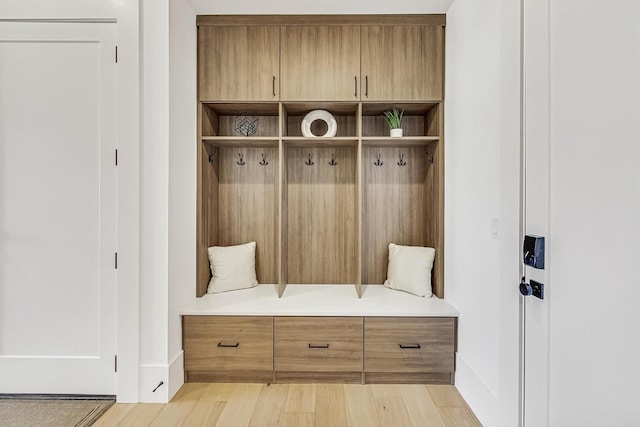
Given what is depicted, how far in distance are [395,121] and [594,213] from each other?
1889mm

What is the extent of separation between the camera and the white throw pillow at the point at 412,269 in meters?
2.60

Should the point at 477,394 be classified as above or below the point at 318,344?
below

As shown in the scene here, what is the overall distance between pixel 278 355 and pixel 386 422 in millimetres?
782

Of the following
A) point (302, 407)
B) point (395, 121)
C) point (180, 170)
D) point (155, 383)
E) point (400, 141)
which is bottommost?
point (302, 407)

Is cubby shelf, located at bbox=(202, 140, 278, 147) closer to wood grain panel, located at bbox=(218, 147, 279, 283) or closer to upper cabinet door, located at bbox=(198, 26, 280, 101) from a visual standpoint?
wood grain panel, located at bbox=(218, 147, 279, 283)

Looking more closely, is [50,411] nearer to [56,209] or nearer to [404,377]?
[56,209]

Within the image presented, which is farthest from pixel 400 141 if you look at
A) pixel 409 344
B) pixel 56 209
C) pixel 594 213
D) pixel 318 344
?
pixel 56 209

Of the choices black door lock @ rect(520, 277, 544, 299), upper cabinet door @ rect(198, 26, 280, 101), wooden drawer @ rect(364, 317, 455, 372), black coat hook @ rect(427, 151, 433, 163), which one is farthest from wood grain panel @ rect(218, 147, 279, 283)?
black door lock @ rect(520, 277, 544, 299)

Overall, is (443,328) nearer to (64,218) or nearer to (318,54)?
(318,54)

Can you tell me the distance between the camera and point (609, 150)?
0.87 m

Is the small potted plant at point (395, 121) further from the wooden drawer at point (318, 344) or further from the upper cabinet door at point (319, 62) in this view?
the wooden drawer at point (318, 344)

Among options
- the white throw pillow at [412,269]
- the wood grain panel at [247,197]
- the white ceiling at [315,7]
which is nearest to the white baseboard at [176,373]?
the wood grain panel at [247,197]

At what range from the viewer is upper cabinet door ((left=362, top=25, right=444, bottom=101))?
2.56 metres

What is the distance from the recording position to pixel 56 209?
2.17 m
